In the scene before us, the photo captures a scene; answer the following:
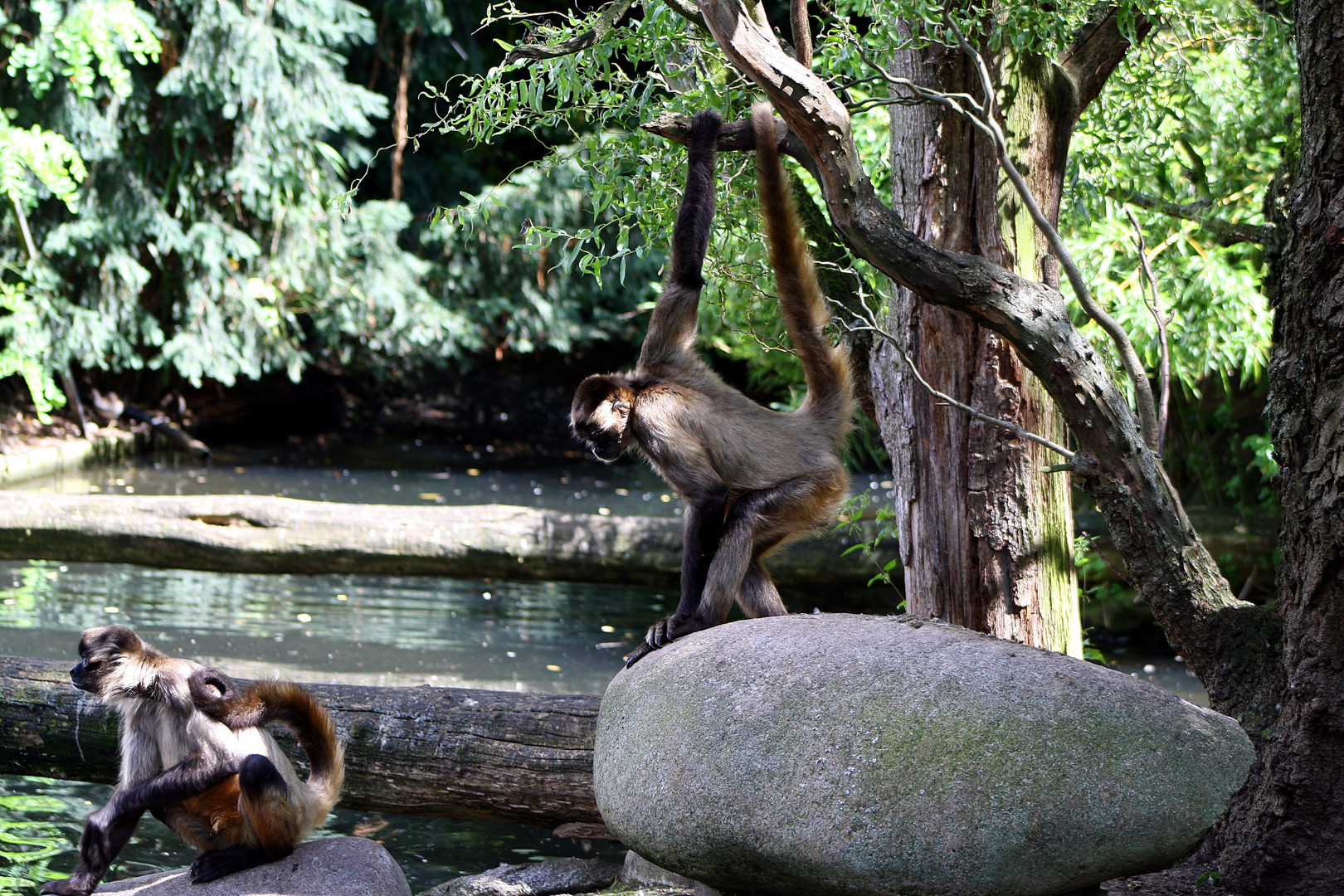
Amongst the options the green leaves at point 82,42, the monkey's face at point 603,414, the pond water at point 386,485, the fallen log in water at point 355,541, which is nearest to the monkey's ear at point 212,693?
the monkey's face at point 603,414

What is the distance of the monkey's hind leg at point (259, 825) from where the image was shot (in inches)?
165

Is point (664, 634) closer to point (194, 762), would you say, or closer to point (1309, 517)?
point (194, 762)

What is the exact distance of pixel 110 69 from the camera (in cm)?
1290

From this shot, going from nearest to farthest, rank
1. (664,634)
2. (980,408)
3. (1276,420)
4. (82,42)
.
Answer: (1276,420), (664,634), (980,408), (82,42)

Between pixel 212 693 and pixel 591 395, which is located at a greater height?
pixel 591 395

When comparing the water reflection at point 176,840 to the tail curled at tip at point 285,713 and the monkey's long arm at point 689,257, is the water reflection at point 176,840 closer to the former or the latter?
the tail curled at tip at point 285,713

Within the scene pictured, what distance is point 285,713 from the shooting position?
438 cm

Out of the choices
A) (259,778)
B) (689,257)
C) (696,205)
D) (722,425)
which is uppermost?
(696,205)

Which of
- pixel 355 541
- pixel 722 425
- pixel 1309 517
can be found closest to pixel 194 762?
pixel 722 425

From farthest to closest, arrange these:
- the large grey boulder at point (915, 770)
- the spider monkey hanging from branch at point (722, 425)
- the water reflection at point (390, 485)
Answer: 1. the water reflection at point (390, 485)
2. the spider monkey hanging from branch at point (722, 425)
3. the large grey boulder at point (915, 770)

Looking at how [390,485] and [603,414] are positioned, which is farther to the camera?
[390,485]

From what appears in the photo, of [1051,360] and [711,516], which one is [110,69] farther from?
[1051,360]

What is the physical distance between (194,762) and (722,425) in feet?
7.88

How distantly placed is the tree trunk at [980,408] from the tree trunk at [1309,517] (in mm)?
930
